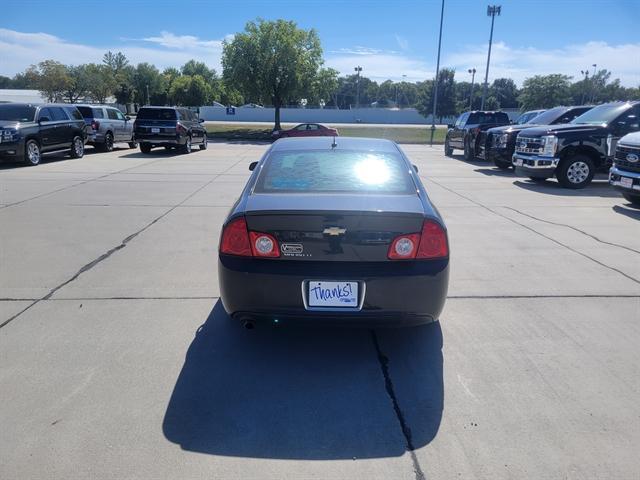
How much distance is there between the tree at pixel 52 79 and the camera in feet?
196

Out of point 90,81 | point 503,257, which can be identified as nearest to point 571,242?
point 503,257

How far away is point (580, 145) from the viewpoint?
1173cm

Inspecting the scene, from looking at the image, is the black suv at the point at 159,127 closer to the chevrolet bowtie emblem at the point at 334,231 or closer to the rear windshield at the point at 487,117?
the rear windshield at the point at 487,117

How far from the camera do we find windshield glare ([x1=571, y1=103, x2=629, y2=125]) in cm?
1184

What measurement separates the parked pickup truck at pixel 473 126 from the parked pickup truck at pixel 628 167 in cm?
952

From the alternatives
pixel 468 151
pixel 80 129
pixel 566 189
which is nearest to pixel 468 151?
pixel 468 151

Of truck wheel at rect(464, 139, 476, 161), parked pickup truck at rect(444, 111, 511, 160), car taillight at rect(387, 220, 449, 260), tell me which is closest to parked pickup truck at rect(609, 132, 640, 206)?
car taillight at rect(387, 220, 449, 260)

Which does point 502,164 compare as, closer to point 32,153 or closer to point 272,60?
Answer: point 32,153

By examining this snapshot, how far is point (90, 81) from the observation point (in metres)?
63.5

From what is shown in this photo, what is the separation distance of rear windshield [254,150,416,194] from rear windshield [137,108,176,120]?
649 inches

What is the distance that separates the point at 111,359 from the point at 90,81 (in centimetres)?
6961

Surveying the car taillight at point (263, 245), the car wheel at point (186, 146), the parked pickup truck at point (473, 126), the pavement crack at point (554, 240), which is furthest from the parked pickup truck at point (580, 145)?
the car wheel at point (186, 146)

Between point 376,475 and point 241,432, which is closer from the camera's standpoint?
point 376,475

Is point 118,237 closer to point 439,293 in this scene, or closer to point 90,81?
point 439,293
